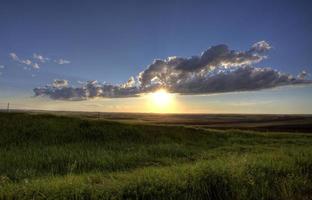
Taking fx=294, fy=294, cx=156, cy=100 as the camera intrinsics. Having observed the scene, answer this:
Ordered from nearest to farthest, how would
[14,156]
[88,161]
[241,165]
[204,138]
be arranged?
[241,165] → [88,161] → [14,156] → [204,138]

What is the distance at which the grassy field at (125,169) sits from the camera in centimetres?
749

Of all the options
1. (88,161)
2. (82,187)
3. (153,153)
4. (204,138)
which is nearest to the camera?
(82,187)

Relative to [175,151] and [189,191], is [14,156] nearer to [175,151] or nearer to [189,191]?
[175,151]

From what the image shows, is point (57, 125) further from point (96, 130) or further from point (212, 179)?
point (212, 179)

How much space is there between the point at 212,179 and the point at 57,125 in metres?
19.3

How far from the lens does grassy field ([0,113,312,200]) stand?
7488 mm

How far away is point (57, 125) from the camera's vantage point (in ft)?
81.6

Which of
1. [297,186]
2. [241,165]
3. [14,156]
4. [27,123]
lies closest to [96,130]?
[27,123]

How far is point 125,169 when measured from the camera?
1330 centimetres

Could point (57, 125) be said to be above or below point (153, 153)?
above

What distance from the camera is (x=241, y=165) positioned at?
998cm

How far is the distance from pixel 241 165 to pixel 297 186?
200cm

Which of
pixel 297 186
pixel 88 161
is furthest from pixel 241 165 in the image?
pixel 88 161

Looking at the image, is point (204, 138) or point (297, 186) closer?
point (297, 186)
